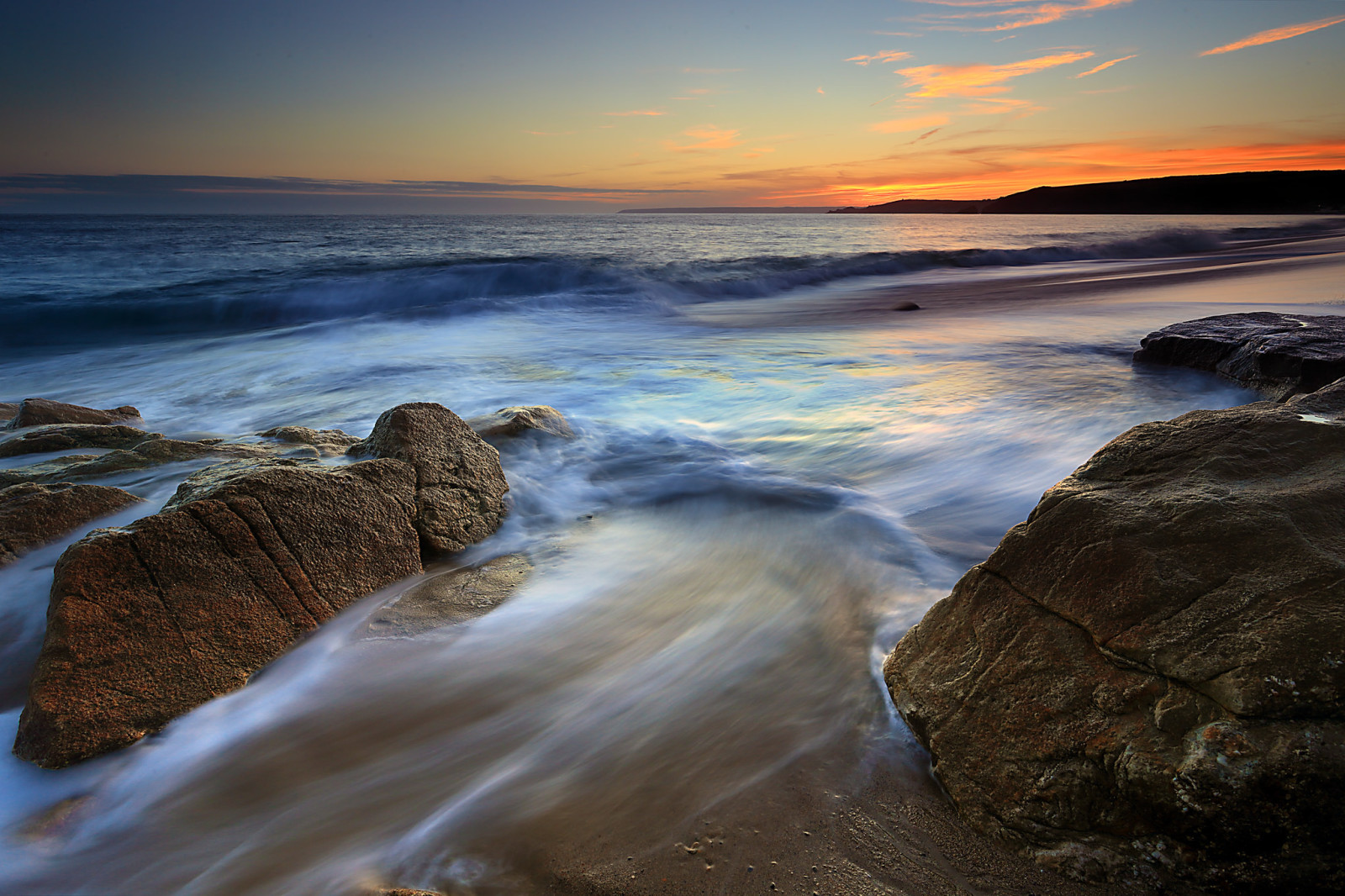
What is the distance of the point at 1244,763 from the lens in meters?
1.43

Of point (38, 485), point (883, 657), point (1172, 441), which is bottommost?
point (883, 657)

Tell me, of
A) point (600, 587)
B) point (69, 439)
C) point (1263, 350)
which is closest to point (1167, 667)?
point (600, 587)

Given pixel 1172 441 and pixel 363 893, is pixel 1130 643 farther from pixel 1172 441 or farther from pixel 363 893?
pixel 363 893

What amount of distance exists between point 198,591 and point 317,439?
219 centimetres

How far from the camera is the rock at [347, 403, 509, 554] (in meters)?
3.63

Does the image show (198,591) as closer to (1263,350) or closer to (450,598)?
(450,598)

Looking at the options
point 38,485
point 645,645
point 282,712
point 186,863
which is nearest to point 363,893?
point 186,863

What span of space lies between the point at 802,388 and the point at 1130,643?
6037 millimetres

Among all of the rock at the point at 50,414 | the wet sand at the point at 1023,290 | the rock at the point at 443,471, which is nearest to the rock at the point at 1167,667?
the rock at the point at 443,471

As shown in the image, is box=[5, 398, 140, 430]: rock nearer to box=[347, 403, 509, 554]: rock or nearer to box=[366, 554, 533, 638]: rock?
box=[347, 403, 509, 554]: rock

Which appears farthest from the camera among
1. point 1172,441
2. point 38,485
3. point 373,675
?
point 38,485

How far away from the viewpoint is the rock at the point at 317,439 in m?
4.44

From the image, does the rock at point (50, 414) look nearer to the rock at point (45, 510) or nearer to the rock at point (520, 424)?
the rock at point (45, 510)

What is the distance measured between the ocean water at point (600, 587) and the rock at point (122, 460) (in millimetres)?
197
